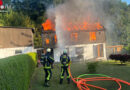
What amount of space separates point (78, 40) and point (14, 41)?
1014cm

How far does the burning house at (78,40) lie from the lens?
21.3 meters

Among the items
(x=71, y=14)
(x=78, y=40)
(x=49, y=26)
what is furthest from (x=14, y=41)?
(x=78, y=40)

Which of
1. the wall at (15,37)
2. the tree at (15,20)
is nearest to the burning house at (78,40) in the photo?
the wall at (15,37)

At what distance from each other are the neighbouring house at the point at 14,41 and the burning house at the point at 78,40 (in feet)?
11.6

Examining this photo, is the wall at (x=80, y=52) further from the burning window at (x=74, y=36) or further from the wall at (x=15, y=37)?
the wall at (x=15, y=37)

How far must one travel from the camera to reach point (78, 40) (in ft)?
72.9

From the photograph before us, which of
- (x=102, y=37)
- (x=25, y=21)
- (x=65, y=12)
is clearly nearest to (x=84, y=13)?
(x=65, y=12)

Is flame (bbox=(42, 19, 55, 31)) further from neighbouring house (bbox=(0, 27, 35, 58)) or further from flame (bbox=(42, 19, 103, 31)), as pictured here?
neighbouring house (bbox=(0, 27, 35, 58))

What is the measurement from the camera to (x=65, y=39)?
21.2 metres

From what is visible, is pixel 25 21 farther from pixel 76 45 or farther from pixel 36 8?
pixel 76 45

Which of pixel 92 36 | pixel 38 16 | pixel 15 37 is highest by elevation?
pixel 38 16

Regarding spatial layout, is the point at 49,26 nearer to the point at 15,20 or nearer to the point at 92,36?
the point at 92,36

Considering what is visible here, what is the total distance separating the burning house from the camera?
21.3m

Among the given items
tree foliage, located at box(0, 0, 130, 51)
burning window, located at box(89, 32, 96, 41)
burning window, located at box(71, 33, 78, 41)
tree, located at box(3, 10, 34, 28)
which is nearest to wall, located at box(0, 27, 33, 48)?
burning window, located at box(71, 33, 78, 41)
